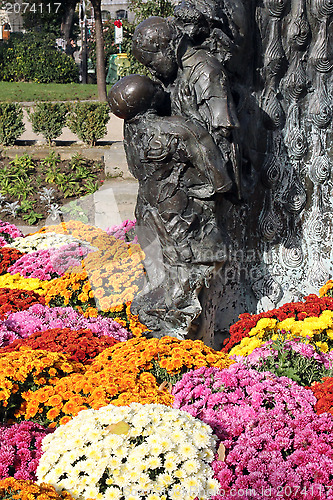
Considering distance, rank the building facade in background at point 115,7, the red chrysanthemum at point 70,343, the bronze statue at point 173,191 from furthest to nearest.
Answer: the building facade in background at point 115,7, the bronze statue at point 173,191, the red chrysanthemum at point 70,343

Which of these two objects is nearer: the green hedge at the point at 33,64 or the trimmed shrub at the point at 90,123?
the trimmed shrub at the point at 90,123

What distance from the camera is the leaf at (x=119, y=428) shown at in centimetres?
219

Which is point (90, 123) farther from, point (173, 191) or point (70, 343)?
point (70, 343)

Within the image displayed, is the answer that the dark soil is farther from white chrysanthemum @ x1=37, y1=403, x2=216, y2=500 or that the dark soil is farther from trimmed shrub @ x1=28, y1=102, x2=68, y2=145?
white chrysanthemum @ x1=37, y1=403, x2=216, y2=500

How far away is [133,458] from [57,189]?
284 inches

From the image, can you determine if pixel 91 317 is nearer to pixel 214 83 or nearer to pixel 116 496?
pixel 214 83

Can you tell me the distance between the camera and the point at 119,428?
7.22 feet

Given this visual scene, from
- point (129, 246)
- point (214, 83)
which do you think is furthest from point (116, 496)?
point (129, 246)

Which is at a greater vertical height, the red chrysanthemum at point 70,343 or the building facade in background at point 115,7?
the building facade in background at point 115,7

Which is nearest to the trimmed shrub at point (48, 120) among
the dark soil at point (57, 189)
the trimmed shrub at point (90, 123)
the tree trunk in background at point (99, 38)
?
the trimmed shrub at point (90, 123)

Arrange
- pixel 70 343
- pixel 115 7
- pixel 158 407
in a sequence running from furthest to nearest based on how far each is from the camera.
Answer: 1. pixel 115 7
2. pixel 70 343
3. pixel 158 407

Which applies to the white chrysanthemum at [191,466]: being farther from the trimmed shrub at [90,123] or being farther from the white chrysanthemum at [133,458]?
the trimmed shrub at [90,123]

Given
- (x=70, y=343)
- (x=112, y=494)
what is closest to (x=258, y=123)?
(x=70, y=343)

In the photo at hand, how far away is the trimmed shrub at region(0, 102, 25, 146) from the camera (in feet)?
32.8
